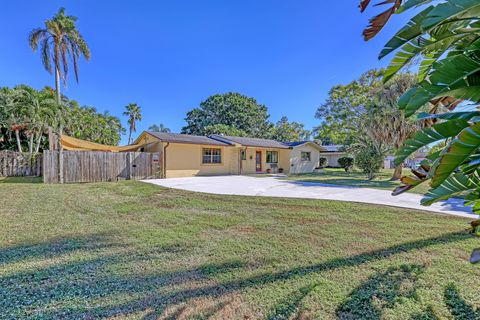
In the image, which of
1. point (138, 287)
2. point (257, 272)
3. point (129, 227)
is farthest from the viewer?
point (129, 227)

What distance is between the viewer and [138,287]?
115 inches

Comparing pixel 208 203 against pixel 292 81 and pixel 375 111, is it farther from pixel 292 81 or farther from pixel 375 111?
pixel 292 81

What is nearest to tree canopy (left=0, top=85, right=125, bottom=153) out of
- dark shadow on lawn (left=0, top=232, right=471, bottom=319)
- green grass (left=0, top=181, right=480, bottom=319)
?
green grass (left=0, top=181, right=480, bottom=319)

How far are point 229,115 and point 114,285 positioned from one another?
39.5 m

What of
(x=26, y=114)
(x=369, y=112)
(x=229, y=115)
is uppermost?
(x=229, y=115)

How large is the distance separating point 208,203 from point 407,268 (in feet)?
19.1

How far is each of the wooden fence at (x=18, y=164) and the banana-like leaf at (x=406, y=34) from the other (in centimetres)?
2022

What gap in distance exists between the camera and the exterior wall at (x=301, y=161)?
23766mm

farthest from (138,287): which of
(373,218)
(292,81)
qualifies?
(292,81)

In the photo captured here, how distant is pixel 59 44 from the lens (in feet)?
61.8

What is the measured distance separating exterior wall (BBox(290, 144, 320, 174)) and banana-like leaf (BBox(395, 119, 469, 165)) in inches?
861

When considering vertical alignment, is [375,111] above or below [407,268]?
above

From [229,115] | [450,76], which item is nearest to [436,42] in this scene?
[450,76]

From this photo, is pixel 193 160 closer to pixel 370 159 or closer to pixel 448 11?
pixel 370 159
